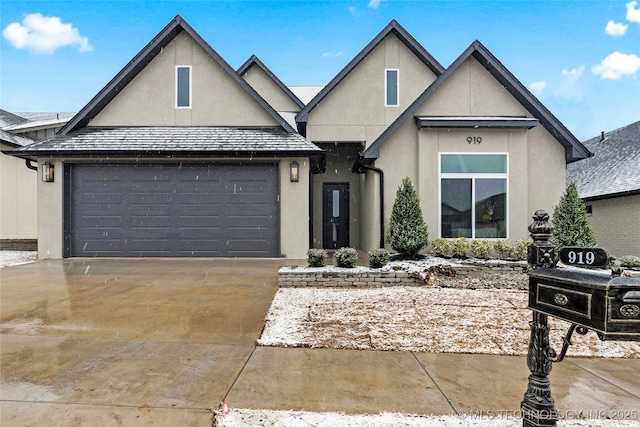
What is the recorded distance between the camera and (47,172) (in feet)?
34.0

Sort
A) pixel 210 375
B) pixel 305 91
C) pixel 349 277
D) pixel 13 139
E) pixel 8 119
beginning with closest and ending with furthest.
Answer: pixel 210 375 < pixel 349 277 < pixel 13 139 < pixel 8 119 < pixel 305 91

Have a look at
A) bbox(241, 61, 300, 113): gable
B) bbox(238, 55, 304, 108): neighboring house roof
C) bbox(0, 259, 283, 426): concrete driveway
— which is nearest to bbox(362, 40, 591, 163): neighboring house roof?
bbox(0, 259, 283, 426): concrete driveway

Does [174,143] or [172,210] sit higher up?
[174,143]

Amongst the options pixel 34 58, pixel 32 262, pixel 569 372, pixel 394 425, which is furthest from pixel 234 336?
pixel 34 58

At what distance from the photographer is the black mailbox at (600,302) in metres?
1.77

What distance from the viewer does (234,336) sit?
421cm

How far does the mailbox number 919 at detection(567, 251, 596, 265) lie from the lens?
203cm

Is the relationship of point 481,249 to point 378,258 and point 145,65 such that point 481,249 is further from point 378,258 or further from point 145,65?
point 145,65

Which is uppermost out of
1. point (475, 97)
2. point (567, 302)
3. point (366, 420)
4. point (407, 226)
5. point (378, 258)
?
point (475, 97)

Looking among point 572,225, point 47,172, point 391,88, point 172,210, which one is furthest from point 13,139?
point 572,225

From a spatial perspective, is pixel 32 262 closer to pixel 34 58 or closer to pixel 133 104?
pixel 133 104

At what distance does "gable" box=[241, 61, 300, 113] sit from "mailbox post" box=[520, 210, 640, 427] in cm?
1363

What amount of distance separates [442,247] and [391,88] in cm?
574

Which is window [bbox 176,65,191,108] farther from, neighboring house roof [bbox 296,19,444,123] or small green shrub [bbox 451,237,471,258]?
small green shrub [bbox 451,237,471,258]
